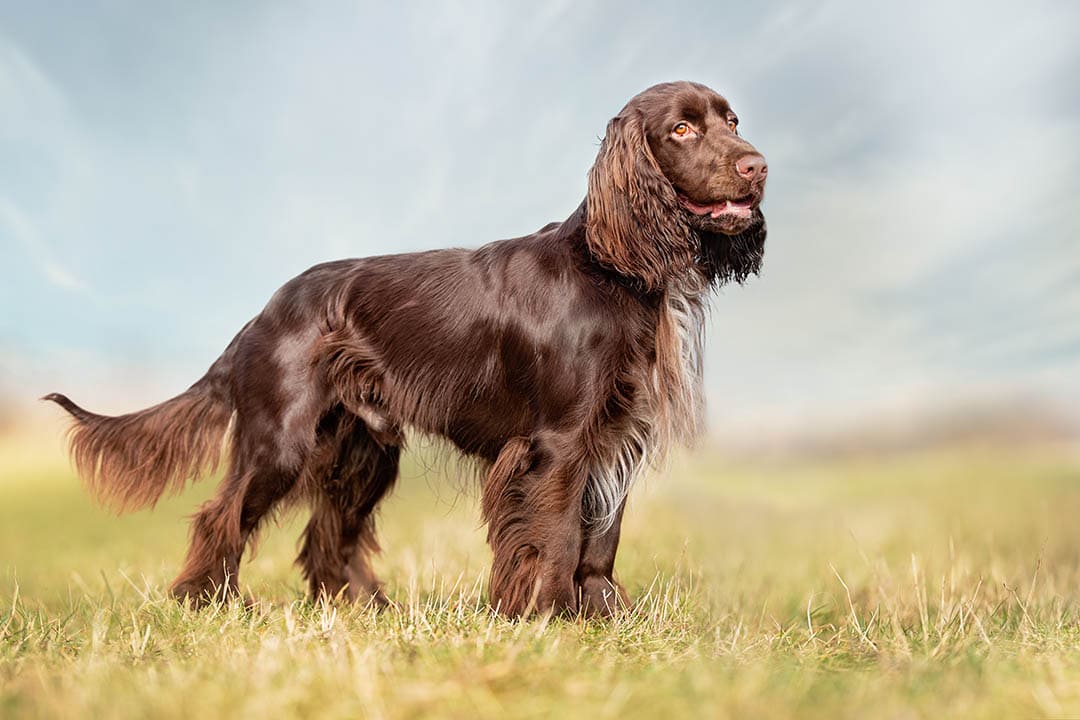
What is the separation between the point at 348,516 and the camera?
4.76 meters

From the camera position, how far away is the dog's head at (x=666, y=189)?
12.4 ft

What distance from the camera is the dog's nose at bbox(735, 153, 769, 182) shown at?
362 centimetres

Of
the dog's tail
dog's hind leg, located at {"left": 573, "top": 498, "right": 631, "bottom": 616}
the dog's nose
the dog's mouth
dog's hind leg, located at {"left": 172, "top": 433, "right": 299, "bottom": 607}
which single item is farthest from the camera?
the dog's tail

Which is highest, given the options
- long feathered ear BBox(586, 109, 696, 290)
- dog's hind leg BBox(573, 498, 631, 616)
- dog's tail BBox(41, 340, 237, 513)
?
long feathered ear BBox(586, 109, 696, 290)

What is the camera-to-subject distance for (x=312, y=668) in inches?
96.7

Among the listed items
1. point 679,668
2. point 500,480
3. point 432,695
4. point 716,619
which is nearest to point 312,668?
point 432,695

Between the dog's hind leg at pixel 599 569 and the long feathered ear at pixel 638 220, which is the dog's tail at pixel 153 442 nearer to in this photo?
the dog's hind leg at pixel 599 569

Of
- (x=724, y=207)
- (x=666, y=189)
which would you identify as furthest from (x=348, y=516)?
(x=724, y=207)

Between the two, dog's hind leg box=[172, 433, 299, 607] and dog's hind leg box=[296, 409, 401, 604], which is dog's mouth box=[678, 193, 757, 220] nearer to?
dog's hind leg box=[296, 409, 401, 604]

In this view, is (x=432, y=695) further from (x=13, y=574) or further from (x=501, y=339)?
(x=13, y=574)

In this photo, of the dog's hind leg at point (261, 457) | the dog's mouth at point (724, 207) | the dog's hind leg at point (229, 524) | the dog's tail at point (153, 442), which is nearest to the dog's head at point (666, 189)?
the dog's mouth at point (724, 207)

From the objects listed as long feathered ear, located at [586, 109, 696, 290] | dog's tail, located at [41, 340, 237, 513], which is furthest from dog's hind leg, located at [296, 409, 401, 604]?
long feathered ear, located at [586, 109, 696, 290]

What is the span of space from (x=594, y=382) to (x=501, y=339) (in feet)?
1.47

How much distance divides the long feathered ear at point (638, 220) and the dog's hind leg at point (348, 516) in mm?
1500
